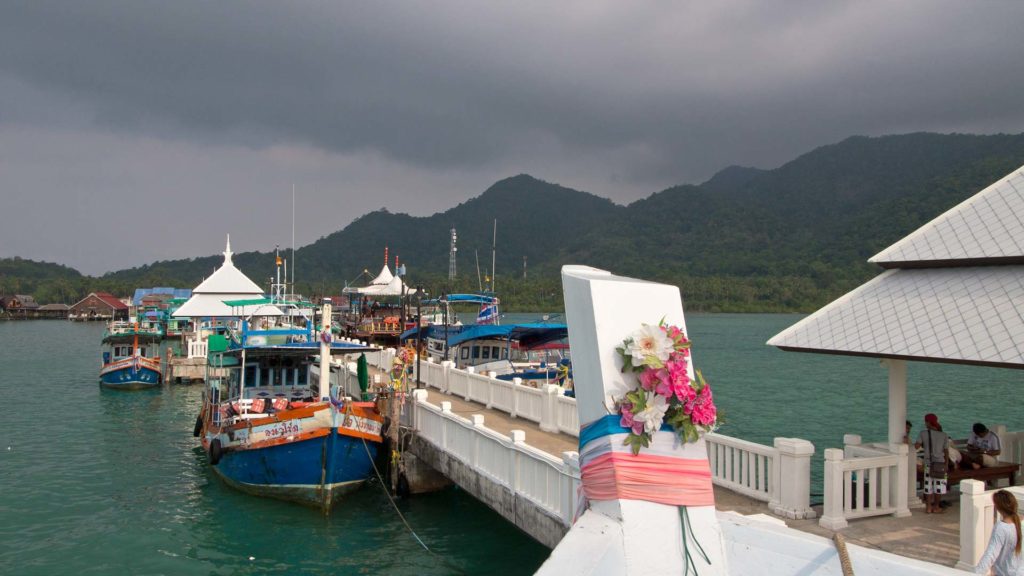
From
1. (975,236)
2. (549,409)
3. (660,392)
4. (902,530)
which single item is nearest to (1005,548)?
(902,530)

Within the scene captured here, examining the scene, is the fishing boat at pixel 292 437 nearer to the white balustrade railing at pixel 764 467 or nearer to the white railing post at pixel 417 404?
the white railing post at pixel 417 404

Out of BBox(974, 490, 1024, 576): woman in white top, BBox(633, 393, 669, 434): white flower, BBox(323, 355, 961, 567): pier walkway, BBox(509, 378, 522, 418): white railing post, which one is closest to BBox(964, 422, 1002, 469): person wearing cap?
BBox(323, 355, 961, 567): pier walkway

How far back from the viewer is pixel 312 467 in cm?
1759

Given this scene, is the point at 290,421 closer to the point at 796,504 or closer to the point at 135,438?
the point at 796,504

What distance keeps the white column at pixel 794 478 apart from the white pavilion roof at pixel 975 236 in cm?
295

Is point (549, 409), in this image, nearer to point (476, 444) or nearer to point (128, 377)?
point (476, 444)

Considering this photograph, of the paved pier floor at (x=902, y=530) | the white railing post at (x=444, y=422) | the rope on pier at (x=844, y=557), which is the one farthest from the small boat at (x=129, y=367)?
the rope on pier at (x=844, y=557)

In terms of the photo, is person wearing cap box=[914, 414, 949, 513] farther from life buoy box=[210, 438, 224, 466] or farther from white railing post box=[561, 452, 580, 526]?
life buoy box=[210, 438, 224, 466]

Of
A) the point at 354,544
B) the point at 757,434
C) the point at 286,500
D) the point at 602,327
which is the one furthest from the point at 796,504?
the point at 757,434

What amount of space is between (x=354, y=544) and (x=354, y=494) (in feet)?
10.1

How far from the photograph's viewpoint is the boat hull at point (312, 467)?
57.3 feet

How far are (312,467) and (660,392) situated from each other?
13776 mm

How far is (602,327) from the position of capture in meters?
5.60

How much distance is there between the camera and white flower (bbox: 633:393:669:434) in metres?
5.49
